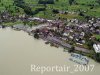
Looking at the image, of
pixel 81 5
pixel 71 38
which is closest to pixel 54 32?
pixel 71 38

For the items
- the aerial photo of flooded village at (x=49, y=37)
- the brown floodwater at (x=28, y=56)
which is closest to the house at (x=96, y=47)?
the aerial photo of flooded village at (x=49, y=37)

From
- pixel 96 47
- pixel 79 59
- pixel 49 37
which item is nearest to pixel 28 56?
pixel 79 59

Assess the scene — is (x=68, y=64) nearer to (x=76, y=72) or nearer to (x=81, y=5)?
(x=76, y=72)

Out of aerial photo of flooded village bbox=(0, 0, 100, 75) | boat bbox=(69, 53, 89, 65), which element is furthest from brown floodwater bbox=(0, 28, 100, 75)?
boat bbox=(69, 53, 89, 65)

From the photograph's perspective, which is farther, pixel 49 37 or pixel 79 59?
pixel 49 37

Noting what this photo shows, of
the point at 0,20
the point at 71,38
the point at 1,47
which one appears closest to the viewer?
the point at 1,47

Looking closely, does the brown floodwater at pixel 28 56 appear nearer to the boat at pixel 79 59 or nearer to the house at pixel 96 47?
the boat at pixel 79 59

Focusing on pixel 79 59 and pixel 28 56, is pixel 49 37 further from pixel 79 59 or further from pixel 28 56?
pixel 79 59

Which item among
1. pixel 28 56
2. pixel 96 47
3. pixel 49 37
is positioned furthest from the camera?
pixel 49 37
